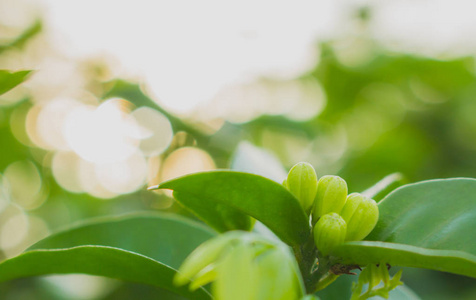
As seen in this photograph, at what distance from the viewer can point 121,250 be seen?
1.96 ft

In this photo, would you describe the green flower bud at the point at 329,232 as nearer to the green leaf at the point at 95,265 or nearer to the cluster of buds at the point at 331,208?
the cluster of buds at the point at 331,208

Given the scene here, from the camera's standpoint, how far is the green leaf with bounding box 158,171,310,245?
0.58m

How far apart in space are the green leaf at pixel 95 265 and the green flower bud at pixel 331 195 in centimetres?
21

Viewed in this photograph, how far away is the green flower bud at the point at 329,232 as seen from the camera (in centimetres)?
63

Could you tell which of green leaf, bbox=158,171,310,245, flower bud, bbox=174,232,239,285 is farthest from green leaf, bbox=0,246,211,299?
flower bud, bbox=174,232,239,285

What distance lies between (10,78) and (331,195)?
46cm

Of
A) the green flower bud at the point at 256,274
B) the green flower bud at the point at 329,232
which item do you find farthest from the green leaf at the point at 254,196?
the green flower bud at the point at 256,274

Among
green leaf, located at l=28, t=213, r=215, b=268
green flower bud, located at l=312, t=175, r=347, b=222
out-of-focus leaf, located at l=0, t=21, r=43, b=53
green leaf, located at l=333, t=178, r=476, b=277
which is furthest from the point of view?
out-of-focus leaf, located at l=0, t=21, r=43, b=53

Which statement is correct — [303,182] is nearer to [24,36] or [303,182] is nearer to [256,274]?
[256,274]

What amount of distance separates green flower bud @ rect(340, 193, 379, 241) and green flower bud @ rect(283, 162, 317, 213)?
0.06 meters

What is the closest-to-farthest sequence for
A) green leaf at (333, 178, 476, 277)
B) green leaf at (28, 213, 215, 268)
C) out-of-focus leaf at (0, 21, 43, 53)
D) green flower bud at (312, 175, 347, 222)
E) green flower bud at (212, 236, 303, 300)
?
1. green flower bud at (212, 236, 303, 300)
2. green leaf at (333, 178, 476, 277)
3. green flower bud at (312, 175, 347, 222)
4. green leaf at (28, 213, 215, 268)
5. out-of-focus leaf at (0, 21, 43, 53)

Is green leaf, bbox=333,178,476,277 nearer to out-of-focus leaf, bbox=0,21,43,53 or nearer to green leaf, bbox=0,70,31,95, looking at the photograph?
green leaf, bbox=0,70,31,95

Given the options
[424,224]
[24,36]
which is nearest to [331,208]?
[424,224]

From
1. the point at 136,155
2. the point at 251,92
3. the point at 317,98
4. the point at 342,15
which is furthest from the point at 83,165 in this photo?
the point at 342,15
